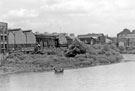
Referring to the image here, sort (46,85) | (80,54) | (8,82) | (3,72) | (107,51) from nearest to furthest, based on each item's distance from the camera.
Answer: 1. (46,85)
2. (8,82)
3. (3,72)
4. (80,54)
5. (107,51)

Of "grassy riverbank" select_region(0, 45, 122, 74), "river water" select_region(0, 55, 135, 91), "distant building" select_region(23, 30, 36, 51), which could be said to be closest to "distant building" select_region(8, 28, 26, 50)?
"distant building" select_region(23, 30, 36, 51)

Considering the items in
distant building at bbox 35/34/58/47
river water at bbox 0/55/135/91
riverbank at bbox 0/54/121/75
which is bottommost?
river water at bbox 0/55/135/91

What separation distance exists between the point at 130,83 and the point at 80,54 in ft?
87.4

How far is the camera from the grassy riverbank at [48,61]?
149 ft

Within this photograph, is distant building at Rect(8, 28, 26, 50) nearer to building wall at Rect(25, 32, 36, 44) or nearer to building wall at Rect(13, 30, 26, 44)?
building wall at Rect(13, 30, 26, 44)

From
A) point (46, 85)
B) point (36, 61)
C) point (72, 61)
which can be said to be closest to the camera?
point (46, 85)

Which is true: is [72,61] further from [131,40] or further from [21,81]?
[131,40]

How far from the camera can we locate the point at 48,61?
4953cm

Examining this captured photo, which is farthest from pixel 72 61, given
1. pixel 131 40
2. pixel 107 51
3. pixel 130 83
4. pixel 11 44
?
pixel 131 40

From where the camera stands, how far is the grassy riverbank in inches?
1786

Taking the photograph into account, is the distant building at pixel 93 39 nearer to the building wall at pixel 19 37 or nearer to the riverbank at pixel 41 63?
the riverbank at pixel 41 63

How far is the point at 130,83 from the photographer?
3162cm

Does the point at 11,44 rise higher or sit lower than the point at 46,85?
higher

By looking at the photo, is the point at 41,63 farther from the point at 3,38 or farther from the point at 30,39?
the point at 30,39
